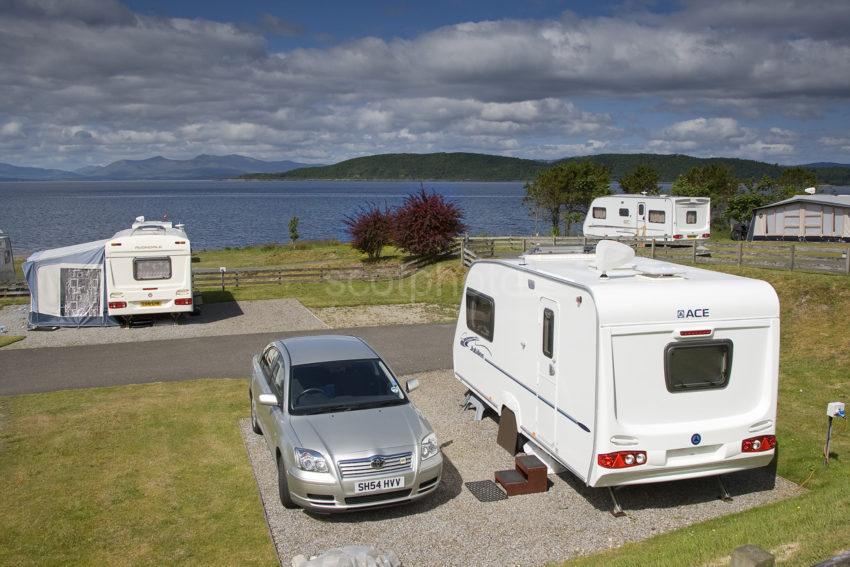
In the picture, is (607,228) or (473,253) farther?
(607,228)

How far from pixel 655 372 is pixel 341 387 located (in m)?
3.69

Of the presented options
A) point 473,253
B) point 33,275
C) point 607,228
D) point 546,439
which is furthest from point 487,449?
point 607,228

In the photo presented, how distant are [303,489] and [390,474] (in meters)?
0.91

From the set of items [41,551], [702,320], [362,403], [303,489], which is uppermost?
[702,320]

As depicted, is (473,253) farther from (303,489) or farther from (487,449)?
(303,489)

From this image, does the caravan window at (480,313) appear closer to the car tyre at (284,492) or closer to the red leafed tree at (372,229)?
the car tyre at (284,492)

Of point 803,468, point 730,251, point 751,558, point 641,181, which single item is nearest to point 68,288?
point 803,468

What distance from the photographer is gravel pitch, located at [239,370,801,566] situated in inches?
278

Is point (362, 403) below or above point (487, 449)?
above

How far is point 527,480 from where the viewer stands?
8.39m

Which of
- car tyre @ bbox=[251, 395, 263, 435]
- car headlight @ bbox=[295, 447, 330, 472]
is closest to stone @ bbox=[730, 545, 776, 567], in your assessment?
car headlight @ bbox=[295, 447, 330, 472]

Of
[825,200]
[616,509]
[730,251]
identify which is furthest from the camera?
[825,200]

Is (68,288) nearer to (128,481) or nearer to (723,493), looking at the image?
(128,481)

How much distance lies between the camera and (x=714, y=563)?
6.03 metres
